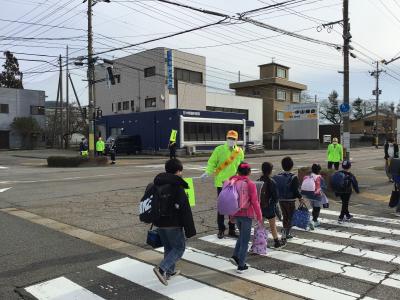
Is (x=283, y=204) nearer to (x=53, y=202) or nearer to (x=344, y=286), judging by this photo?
(x=344, y=286)

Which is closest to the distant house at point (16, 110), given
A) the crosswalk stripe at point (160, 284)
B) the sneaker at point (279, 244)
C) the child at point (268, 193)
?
the crosswalk stripe at point (160, 284)

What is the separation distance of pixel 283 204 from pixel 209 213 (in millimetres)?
3470

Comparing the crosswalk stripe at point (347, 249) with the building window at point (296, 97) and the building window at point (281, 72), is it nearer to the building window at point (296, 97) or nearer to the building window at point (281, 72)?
the building window at point (281, 72)

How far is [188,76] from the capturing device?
48.5 metres

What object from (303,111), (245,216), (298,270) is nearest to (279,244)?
(298,270)

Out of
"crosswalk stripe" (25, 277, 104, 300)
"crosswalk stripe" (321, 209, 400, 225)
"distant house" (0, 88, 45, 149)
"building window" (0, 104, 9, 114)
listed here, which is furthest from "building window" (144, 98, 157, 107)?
"crosswalk stripe" (25, 277, 104, 300)

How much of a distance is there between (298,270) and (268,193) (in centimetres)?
121

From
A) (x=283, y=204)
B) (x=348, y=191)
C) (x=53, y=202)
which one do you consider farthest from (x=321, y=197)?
(x=53, y=202)

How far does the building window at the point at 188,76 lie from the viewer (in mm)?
47312

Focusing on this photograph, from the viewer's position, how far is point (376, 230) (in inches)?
348

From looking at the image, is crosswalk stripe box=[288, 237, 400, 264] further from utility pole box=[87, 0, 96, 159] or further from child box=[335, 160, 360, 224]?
utility pole box=[87, 0, 96, 159]

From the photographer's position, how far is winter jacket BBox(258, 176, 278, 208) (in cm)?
671

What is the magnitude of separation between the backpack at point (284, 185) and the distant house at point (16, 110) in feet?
182

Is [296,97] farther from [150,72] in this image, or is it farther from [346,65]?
[346,65]
